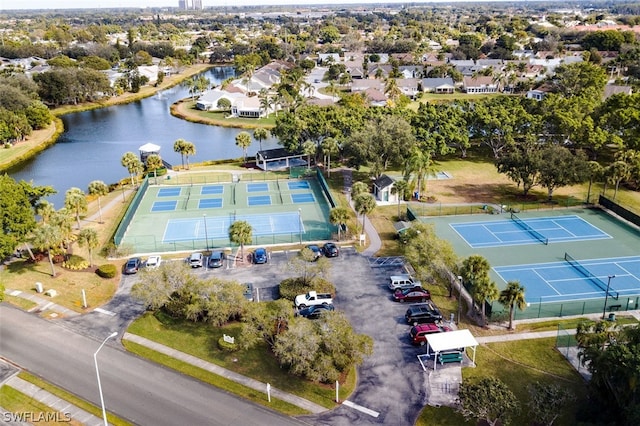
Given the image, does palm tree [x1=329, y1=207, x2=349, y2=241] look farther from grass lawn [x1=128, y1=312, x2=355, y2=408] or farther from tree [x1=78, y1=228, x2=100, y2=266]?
tree [x1=78, y1=228, x2=100, y2=266]

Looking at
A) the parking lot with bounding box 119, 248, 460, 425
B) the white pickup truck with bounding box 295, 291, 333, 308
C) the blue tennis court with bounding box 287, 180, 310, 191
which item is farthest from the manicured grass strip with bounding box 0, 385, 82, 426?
the blue tennis court with bounding box 287, 180, 310, 191

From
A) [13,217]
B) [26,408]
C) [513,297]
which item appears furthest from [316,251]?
[13,217]

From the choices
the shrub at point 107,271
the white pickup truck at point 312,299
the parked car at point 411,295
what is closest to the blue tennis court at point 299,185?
the shrub at point 107,271

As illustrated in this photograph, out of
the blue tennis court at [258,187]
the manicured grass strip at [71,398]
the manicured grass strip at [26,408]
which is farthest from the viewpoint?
the blue tennis court at [258,187]

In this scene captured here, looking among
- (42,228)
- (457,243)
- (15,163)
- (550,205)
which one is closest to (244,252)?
(42,228)

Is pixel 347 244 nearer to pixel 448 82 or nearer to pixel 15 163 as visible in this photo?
pixel 15 163

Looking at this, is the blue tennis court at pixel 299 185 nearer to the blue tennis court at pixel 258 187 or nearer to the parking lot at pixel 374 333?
the blue tennis court at pixel 258 187

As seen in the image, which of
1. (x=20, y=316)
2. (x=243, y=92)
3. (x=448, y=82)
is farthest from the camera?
(x=448, y=82)
